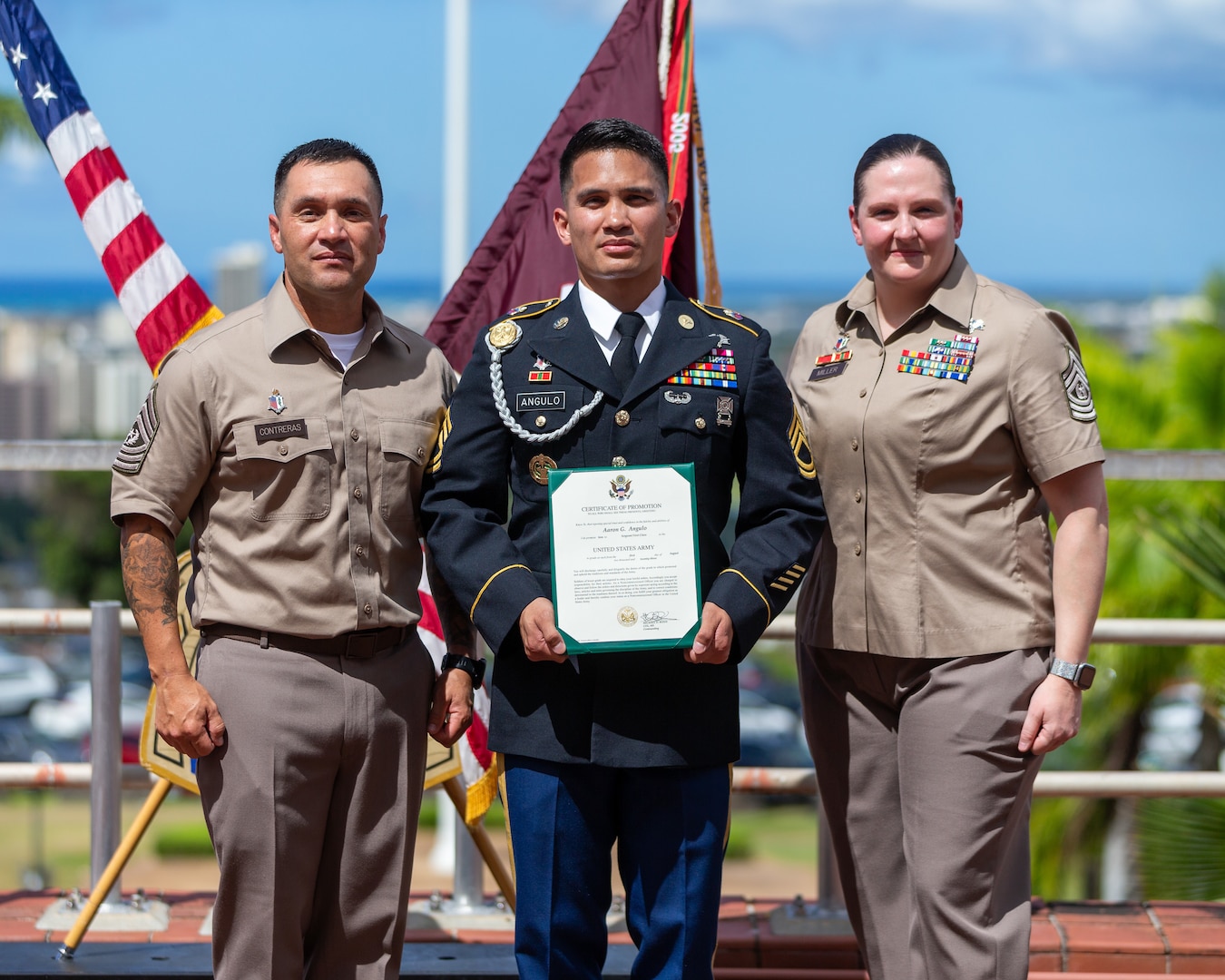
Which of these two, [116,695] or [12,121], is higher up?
[12,121]

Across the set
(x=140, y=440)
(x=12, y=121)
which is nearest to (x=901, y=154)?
(x=140, y=440)

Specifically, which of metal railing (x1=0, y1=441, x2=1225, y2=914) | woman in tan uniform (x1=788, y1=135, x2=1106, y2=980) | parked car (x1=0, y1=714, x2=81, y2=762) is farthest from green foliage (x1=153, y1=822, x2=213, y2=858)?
woman in tan uniform (x1=788, y1=135, x2=1106, y2=980)

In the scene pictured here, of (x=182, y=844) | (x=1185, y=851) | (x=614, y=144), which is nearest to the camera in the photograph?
(x=614, y=144)

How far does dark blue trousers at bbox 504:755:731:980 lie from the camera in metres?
3.03

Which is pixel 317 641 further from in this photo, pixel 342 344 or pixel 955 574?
pixel 955 574

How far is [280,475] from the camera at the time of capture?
10.3 ft

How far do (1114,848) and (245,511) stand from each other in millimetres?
13371

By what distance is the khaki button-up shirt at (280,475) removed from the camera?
314cm

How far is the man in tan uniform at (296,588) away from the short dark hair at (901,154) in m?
1.05

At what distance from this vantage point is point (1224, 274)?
24.9 meters

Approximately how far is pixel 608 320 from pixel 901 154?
0.72 m

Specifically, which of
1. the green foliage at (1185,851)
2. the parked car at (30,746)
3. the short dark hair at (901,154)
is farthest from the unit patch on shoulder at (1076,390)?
the parked car at (30,746)

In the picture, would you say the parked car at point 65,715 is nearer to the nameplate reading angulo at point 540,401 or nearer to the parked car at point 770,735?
the parked car at point 770,735

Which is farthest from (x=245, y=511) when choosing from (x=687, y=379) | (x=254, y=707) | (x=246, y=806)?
(x=687, y=379)
